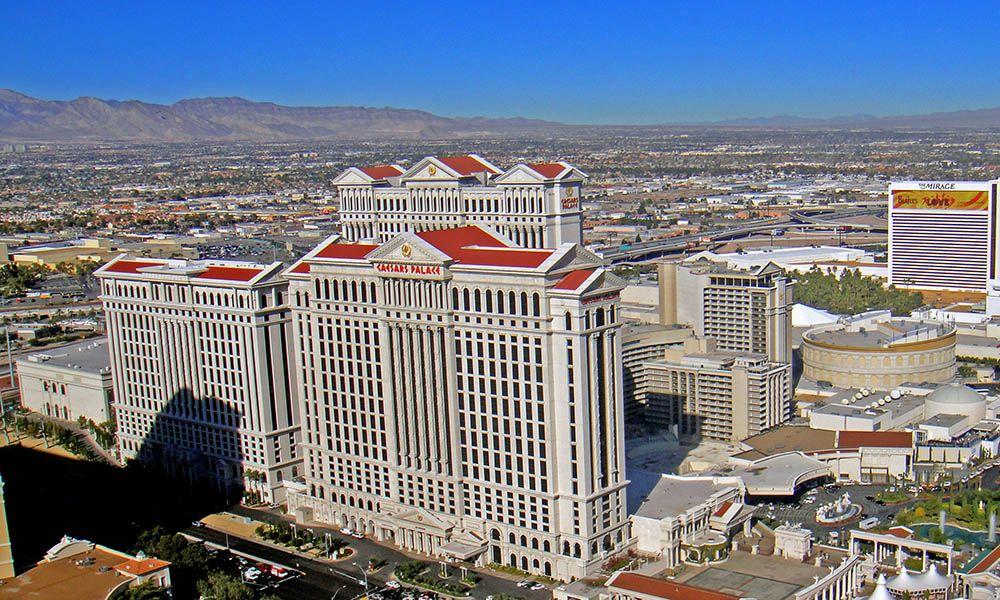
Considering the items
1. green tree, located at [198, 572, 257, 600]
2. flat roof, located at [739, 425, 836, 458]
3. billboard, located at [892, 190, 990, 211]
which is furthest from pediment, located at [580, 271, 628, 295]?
billboard, located at [892, 190, 990, 211]

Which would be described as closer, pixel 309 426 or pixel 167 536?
pixel 167 536

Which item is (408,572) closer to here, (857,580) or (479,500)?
(479,500)

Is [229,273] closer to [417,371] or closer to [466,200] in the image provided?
[466,200]

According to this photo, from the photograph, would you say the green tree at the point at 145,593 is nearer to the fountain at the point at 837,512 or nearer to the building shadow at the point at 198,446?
the building shadow at the point at 198,446

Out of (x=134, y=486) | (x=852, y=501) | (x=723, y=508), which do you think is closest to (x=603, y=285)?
(x=723, y=508)

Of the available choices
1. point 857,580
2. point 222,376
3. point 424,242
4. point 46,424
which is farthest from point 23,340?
point 857,580

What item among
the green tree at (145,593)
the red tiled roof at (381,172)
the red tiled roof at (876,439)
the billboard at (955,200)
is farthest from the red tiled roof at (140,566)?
the billboard at (955,200)

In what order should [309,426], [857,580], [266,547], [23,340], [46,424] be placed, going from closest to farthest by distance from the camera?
[857,580] → [266,547] → [309,426] → [46,424] → [23,340]
